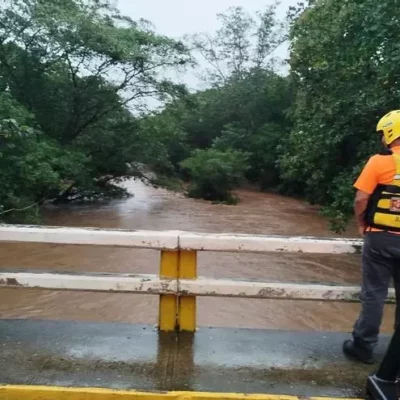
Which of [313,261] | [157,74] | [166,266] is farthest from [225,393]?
[157,74]

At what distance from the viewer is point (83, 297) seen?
10.4 meters

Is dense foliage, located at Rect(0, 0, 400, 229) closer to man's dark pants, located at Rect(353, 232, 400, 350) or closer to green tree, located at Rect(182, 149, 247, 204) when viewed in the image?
green tree, located at Rect(182, 149, 247, 204)

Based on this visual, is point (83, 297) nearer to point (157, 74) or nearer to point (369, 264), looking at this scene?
point (369, 264)

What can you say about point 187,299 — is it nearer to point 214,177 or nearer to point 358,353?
point 358,353

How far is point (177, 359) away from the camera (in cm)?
380

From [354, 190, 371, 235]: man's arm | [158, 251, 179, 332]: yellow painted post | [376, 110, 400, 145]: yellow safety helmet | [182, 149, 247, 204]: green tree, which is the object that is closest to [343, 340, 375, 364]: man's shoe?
[354, 190, 371, 235]: man's arm

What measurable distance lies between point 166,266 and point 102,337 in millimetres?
712

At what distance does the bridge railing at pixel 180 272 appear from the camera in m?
4.04

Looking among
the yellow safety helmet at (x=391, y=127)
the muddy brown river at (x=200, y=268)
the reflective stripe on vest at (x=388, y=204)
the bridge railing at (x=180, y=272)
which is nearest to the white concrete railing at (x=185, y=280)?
the bridge railing at (x=180, y=272)

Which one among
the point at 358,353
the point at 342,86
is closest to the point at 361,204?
the point at 358,353

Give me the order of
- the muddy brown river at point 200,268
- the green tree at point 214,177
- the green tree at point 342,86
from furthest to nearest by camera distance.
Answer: the green tree at point 214,177, the green tree at point 342,86, the muddy brown river at point 200,268

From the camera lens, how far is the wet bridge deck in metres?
3.46

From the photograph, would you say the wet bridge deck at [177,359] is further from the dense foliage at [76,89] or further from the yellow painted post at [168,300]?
the dense foliage at [76,89]

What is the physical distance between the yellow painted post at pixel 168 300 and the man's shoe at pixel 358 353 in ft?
4.08
